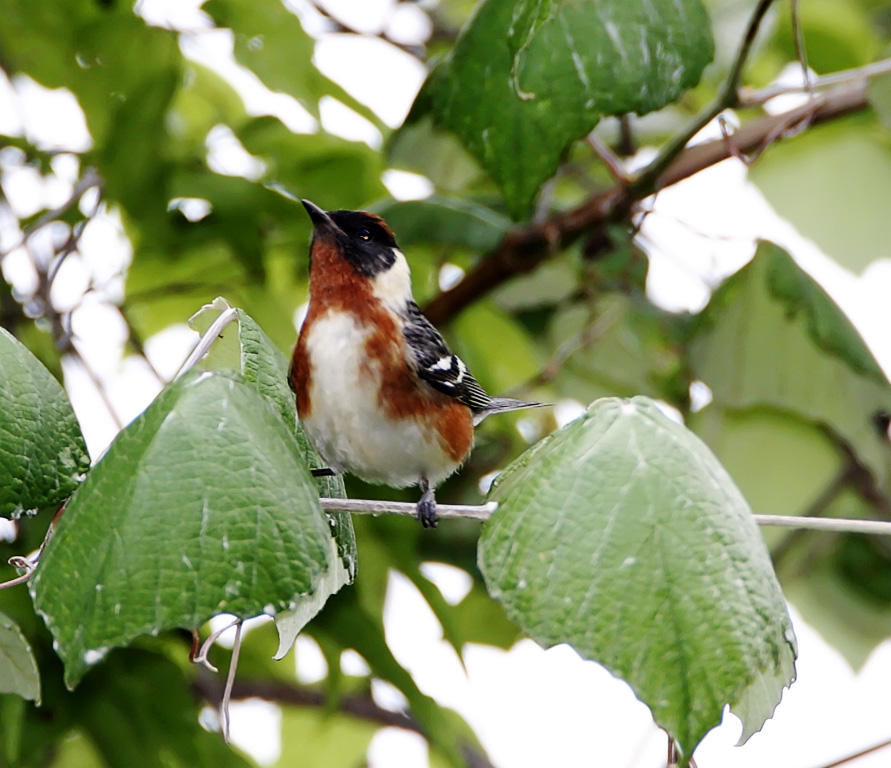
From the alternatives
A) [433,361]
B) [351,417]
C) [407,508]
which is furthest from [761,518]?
[433,361]

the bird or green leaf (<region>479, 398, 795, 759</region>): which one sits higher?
green leaf (<region>479, 398, 795, 759</region>)

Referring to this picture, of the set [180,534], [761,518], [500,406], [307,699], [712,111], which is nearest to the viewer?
[180,534]

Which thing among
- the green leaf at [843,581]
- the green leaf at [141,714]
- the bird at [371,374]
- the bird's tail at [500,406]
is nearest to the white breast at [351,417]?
the bird at [371,374]

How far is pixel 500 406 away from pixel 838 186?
1.06m

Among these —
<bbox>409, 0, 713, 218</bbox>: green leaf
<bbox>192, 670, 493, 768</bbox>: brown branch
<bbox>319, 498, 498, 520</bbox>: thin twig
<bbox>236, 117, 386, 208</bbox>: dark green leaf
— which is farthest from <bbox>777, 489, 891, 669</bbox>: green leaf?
<bbox>319, 498, 498, 520</bbox>: thin twig

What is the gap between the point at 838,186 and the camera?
119 inches

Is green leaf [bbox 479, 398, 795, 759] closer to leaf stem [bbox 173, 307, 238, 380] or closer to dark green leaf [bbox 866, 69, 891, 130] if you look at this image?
leaf stem [bbox 173, 307, 238, 380]

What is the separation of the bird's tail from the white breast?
0.34 meters

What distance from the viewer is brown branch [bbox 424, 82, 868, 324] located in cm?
262

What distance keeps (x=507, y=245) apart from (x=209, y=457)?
1.64 m

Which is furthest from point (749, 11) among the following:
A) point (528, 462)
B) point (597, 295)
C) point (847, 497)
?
point (528, 462)

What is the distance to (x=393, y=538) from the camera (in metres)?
2.55

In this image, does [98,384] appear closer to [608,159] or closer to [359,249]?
[359,249]

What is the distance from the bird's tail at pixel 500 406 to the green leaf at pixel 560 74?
965 millimetres
